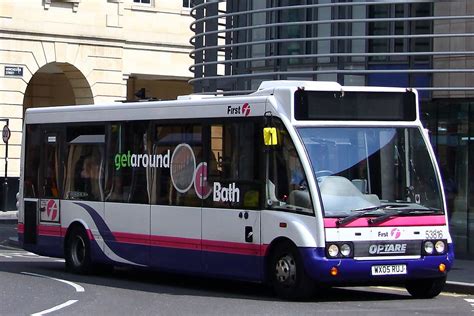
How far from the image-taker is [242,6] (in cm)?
2445

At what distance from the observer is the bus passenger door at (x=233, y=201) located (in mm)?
15422

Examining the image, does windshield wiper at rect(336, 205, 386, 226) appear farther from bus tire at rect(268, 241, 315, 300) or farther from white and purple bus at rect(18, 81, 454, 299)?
bus tire at rect(268, 241, 315, 300)

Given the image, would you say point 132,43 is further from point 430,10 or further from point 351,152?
point 351,152

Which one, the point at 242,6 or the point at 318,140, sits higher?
the point at 242,6

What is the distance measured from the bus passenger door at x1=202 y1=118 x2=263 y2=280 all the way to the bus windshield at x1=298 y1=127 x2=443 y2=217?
3.10ft

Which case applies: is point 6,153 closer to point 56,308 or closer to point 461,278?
point 461,278

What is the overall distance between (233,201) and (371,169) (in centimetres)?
189

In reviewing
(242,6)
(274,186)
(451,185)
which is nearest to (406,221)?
(274,186)

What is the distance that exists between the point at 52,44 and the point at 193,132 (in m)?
27.3

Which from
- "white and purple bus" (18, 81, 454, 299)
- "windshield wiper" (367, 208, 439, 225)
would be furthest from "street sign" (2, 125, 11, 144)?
"windshield wiper" (367, 208, 439, 225)

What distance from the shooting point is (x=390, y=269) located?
14.7m

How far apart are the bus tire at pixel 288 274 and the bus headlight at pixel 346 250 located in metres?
0.50

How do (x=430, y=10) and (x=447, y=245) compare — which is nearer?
(x=447, y=245)

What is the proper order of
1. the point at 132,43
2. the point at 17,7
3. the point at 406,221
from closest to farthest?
1. the point at 406,221
2. the point at 17,7
3. the point at 132,43
